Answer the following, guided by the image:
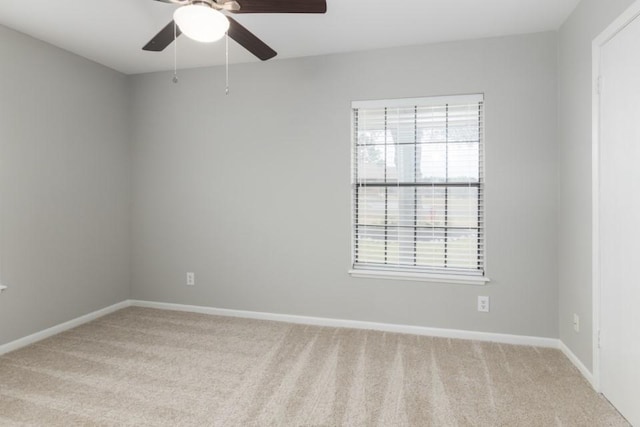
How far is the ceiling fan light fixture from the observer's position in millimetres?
1642

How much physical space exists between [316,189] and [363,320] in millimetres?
1308

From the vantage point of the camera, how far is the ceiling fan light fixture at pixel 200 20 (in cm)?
164

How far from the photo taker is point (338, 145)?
3.32 meters

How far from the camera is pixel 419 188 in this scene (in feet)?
10.4

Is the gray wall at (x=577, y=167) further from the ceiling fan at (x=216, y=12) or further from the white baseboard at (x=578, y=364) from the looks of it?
the ceiling fan at (x=216, y=12)

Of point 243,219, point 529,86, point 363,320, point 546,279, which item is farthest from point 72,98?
point 546,279

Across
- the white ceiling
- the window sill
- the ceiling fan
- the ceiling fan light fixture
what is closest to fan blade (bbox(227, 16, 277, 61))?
the ceiling fan

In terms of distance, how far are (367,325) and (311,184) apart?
1.42m

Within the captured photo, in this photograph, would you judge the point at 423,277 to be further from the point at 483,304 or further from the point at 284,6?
the point at 284,6

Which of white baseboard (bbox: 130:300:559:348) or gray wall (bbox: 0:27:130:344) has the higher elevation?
gray wall (bbox: 0:27:130:344)

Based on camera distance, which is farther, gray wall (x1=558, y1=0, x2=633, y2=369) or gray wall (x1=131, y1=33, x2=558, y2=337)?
gray wall (x1=131, y1=33, x2=558, y2=337)

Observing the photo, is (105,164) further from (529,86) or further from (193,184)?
(529,86)

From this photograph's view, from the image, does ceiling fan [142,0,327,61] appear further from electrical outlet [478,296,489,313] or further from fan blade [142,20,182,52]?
electrical outlet [478,296,489,313]

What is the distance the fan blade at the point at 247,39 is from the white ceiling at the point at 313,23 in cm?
46
